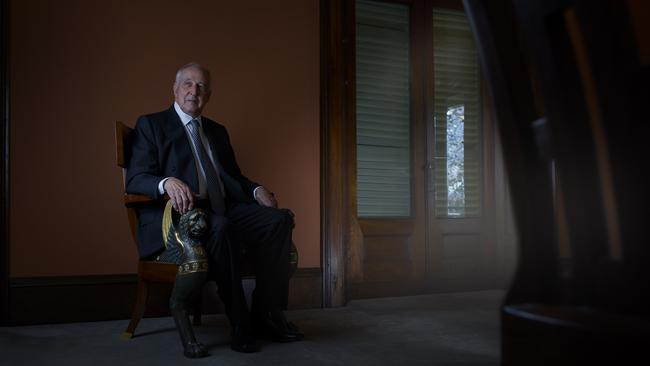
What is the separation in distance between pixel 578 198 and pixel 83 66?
9.94ft

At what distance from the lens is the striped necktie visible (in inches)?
104

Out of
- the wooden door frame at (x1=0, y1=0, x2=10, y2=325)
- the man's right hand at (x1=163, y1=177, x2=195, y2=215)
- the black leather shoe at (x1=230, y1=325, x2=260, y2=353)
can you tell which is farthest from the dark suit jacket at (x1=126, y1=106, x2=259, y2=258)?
the wooden door frame at (x1=0, y1=0, x2=10, y2=325)

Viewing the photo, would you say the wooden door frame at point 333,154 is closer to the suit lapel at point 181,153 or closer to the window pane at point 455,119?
the window pane at point 455,119

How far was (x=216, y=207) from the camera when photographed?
2.63m

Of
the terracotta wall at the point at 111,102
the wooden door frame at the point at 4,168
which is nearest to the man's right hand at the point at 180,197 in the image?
the terracotta wall at the point at 111,102

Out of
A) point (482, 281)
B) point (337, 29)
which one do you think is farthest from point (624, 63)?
point (482, 281)

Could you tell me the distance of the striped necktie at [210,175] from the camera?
8.65ft

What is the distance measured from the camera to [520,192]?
56 centimetres

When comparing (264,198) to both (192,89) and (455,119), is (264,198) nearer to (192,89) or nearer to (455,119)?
(192,89)

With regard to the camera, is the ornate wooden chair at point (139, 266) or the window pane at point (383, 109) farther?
the window pane at point (383, 109)

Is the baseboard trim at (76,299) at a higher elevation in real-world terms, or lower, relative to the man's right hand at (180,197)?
lower

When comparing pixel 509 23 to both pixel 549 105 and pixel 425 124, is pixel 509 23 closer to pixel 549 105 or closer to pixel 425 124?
pixel 549 105

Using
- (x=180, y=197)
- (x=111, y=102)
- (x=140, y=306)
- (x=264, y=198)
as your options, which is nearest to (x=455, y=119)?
(x=264, y=198)

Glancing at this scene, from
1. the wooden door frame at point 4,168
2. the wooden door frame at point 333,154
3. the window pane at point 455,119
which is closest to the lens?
the wooden door frame at point 4,168
